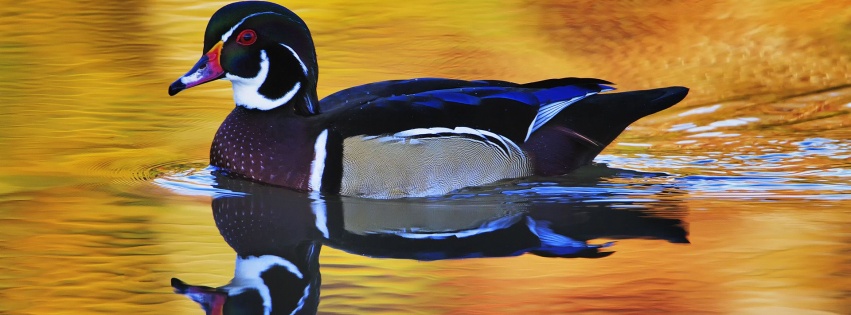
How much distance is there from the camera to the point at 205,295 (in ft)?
15.4

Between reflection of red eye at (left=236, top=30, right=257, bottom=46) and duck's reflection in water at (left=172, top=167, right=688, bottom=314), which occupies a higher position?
reflection of red eye at (left=236, top=30, right=257, bottom=46)

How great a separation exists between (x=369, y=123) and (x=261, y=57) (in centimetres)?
68

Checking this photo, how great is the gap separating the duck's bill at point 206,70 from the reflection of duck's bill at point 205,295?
6.10ft

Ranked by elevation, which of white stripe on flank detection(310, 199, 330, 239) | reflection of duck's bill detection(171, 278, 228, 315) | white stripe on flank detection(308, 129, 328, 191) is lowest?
reflection of duck's bill detection(171, 278, 228, 315)

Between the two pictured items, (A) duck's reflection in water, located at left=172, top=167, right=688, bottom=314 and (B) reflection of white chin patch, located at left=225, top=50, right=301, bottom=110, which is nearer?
(A) duck's reflection in water, located at left=172, top=167, right=688, bottom=314

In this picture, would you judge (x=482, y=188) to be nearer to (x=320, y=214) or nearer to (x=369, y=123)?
(x=369, y=123)

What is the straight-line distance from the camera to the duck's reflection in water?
4.82 m

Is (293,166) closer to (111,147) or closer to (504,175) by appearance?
(504,175)

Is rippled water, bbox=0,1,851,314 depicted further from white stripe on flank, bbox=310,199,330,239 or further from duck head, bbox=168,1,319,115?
duck head, bbox=168,1,319,115

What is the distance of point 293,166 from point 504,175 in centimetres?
103

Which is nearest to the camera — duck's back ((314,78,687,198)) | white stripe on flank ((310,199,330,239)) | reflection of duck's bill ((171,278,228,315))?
reflection of duck's bill ((171,278,228,315))

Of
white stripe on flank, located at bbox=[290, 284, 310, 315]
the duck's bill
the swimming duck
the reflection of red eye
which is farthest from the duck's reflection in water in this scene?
the reflection of red eye

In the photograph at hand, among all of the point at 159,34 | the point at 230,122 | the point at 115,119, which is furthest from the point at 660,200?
the point at 159,34

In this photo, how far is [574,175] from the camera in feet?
22.9
